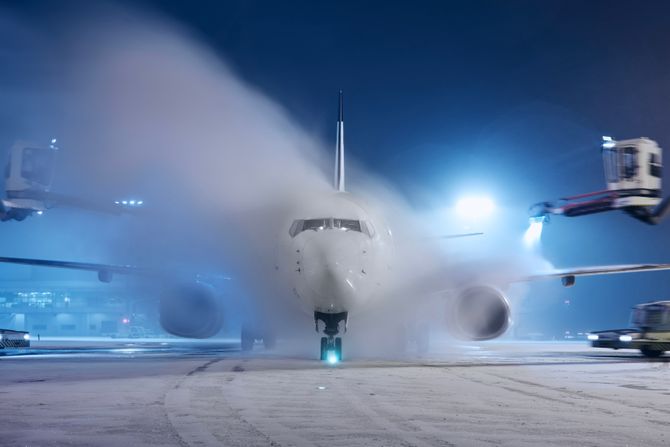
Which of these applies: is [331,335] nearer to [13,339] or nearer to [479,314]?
[479,314]

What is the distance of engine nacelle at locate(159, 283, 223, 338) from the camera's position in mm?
27234

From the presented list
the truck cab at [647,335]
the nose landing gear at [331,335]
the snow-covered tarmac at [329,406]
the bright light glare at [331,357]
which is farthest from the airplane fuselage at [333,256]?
the truck cab at [647,335]

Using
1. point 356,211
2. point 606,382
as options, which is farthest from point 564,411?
point 356,211

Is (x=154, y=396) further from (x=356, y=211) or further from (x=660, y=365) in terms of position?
(x=660, y=365)

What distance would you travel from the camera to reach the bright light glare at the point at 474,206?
46906mm

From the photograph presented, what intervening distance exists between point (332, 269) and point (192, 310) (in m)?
9.86

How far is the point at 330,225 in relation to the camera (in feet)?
66.7

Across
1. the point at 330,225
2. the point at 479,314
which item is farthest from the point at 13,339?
the point at 479,314

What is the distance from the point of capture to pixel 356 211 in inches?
842

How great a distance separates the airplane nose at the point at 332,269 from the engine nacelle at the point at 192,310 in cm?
828

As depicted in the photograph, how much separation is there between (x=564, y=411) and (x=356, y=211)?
37.8 feet

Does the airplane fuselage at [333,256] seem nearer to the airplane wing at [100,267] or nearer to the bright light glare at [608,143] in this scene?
the airplane wing at [100,267]

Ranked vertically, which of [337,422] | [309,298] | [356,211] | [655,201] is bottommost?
[337,422]

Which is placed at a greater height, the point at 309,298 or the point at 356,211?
the point at 356,211
